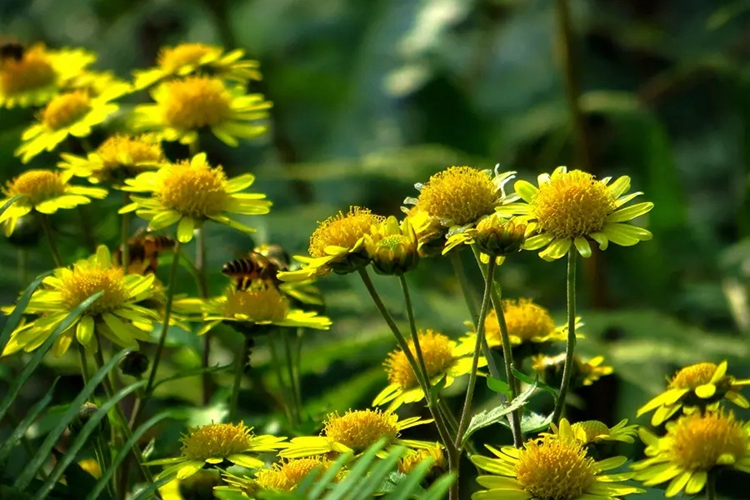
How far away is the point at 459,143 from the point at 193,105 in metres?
1.45

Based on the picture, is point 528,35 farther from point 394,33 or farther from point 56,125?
point 56,125

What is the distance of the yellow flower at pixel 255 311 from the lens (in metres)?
0.80

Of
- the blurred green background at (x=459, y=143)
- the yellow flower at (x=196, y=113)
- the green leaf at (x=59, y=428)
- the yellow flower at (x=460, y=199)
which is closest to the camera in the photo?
the green leaf at (x=59, y=428)

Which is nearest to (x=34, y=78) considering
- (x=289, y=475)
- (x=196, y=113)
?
(x=196, y=113)

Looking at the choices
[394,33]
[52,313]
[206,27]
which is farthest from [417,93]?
[52,313]

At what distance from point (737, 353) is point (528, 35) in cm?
191

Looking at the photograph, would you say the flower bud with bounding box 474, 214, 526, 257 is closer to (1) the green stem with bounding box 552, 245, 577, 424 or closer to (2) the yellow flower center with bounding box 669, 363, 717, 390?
(1) the green stem with bounding box 552, 245, 577, 424

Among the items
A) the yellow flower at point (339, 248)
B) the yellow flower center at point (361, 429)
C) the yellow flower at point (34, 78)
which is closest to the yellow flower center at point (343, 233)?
the yellow flower at point (339, 248)

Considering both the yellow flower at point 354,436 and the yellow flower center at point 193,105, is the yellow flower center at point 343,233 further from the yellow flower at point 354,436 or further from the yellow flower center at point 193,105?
the yellow flower center at point 193,105

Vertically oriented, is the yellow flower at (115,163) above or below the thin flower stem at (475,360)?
above

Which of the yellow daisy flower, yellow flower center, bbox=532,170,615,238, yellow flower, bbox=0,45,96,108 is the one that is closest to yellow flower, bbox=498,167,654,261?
yellow flower center, bbox=532,170,615,238

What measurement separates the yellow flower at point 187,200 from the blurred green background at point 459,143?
180 mm

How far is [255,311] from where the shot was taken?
0.81m

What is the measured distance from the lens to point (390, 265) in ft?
2.20
